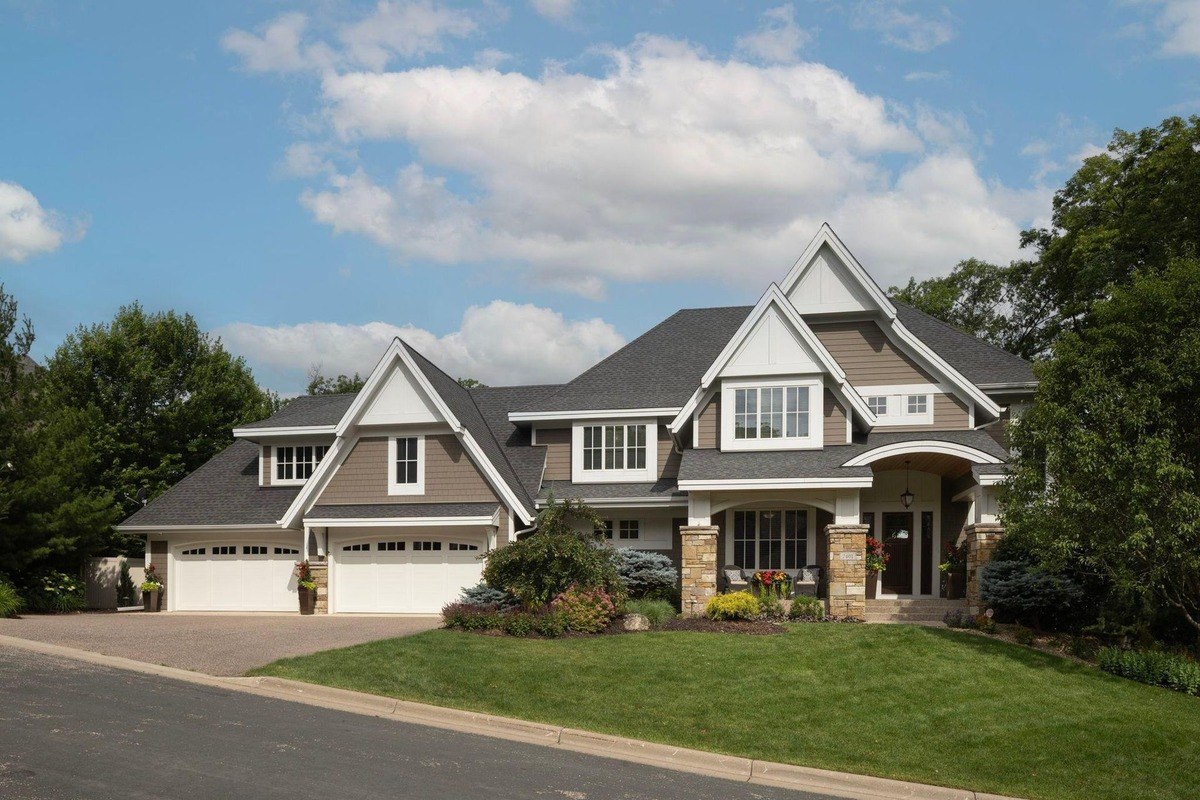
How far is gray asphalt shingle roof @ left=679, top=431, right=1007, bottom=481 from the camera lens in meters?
22.2

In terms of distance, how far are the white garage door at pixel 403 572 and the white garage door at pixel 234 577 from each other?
1.82 m

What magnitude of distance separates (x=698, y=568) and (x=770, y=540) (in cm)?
329

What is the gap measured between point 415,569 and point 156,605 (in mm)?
7324

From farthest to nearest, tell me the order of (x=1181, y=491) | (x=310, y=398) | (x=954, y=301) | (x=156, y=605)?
(x=954, y=301) → (x=310, y=398) → (x=156, y=605) → (x=1181, y=491)

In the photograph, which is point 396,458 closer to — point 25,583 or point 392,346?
point 392,346

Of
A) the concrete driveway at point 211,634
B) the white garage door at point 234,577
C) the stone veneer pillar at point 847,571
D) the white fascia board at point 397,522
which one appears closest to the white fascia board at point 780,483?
the stone veneer pillar at point 847,571

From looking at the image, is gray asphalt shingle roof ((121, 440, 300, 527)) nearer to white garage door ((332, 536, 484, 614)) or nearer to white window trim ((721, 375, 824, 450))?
white garage door ((332, 536, 484, 614))

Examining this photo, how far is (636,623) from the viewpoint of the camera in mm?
19969

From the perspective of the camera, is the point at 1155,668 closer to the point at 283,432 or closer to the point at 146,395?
the point at 283,432

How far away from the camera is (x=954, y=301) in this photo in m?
45.7

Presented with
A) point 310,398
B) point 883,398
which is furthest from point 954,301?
point 310,398

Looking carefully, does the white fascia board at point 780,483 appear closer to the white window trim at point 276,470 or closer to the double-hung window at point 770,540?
the double-hung window at point 770,540

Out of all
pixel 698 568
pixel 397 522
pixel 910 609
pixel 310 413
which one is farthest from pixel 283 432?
pixel 910 609

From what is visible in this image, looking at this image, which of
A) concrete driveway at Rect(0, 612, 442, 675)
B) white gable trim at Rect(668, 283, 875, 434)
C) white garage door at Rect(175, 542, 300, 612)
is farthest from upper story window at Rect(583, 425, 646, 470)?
white garage door at Rect(175, 542, 300, 612)
